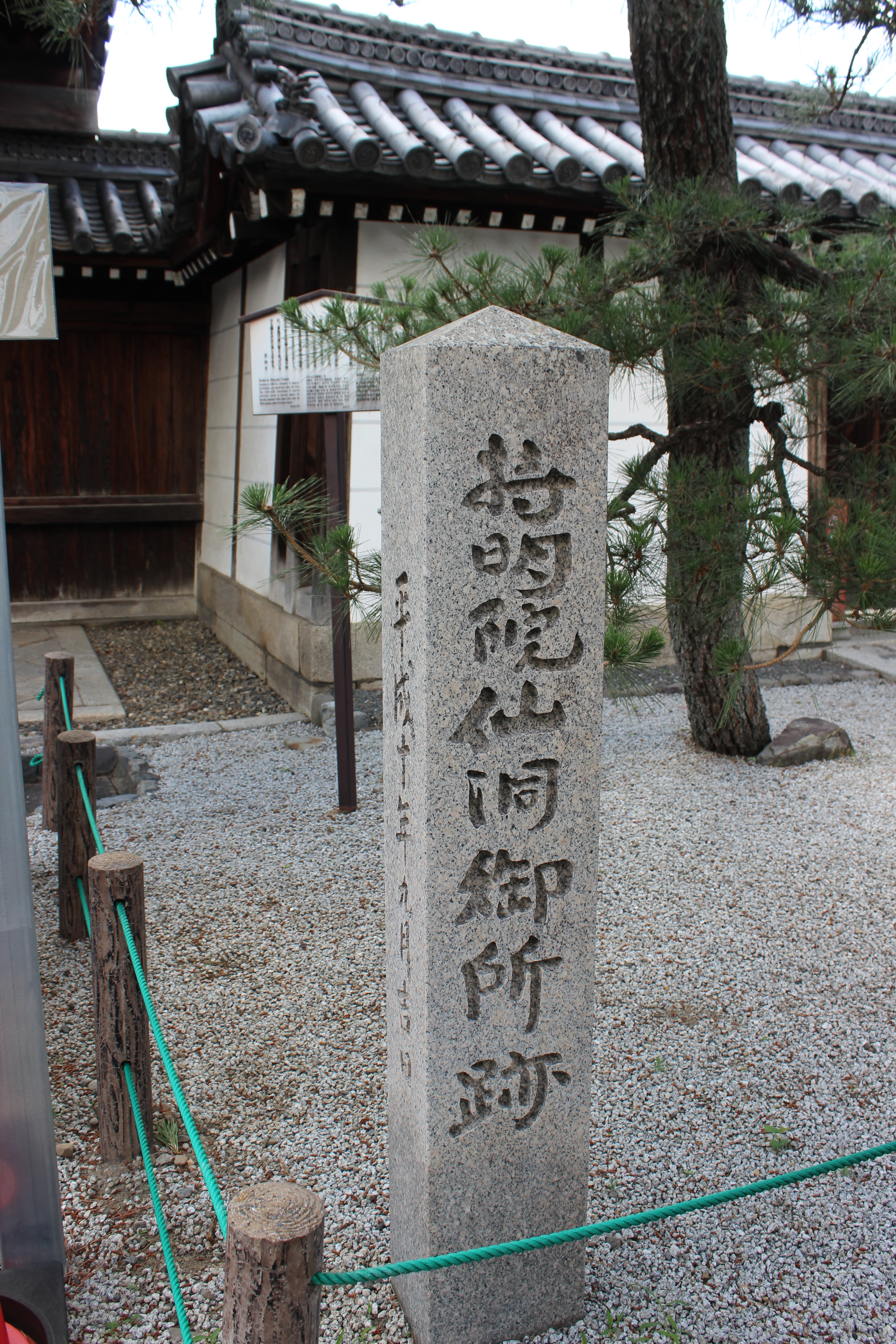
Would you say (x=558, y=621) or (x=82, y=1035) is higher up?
(x=558, y=621)

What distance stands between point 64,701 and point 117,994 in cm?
242

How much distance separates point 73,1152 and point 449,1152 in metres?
1.28

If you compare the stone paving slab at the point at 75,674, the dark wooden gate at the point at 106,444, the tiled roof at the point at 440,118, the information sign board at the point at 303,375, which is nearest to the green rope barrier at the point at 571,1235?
the information sign board at the point at 303,375

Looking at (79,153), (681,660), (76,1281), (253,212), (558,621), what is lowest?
(76,1281)

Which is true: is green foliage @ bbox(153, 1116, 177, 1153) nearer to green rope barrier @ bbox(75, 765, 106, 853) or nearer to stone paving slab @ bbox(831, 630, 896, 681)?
green rope barrier @ bbox(75, 765, 106, 853)

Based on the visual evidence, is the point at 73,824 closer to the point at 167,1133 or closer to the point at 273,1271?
the point at 167,1133

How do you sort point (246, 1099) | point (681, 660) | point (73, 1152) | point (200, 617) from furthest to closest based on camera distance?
1. point (200, 617)
2. point (681, 660)
3. point (246, 1099)
4. point (73, 1152)

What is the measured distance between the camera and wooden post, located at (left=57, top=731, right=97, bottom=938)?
368 centimetres

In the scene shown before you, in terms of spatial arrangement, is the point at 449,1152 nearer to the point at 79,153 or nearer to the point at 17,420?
the point at 17,420

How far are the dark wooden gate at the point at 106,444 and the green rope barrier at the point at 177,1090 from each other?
735 cm

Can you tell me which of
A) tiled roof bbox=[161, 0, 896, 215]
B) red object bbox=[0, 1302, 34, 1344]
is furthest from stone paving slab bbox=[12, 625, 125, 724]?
red object bbox=[0, 1302, 34, 1344]

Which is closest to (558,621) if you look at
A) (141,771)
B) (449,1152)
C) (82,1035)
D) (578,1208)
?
(449,1152)

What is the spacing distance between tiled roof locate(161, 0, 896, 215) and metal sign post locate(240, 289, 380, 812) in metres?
1.08

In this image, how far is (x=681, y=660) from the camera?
5508 mm
